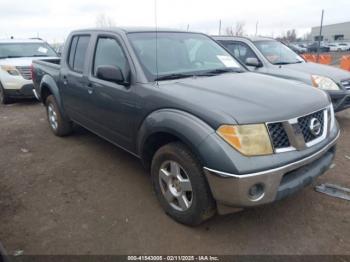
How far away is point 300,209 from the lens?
3.34 metres

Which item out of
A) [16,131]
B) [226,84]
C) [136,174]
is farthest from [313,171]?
[16,131]

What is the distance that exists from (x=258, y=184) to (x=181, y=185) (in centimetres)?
73

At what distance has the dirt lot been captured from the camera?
2830 mm

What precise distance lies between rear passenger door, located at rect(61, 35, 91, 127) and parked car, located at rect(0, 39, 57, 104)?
422cm

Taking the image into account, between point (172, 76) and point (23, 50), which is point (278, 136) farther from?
point (23, 50)

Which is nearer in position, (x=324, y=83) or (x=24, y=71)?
(x=324, y=83)

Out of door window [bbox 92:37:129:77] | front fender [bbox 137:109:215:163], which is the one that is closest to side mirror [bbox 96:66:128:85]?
door window [bbox 92:37:129:77]

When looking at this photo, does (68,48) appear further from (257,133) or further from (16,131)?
(257,133)

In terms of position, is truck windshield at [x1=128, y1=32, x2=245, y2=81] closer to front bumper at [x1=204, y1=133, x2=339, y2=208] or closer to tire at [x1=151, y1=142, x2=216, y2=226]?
tire at [x1=151, y1=142, x2=216, y2=226]

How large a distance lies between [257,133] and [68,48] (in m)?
3.54

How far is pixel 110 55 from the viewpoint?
12.8 feet

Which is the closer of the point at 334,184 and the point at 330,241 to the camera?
the point at 330,241

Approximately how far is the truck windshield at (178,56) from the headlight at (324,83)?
2.21 m

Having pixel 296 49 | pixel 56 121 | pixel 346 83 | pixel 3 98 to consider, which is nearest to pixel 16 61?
pixel 3 98
